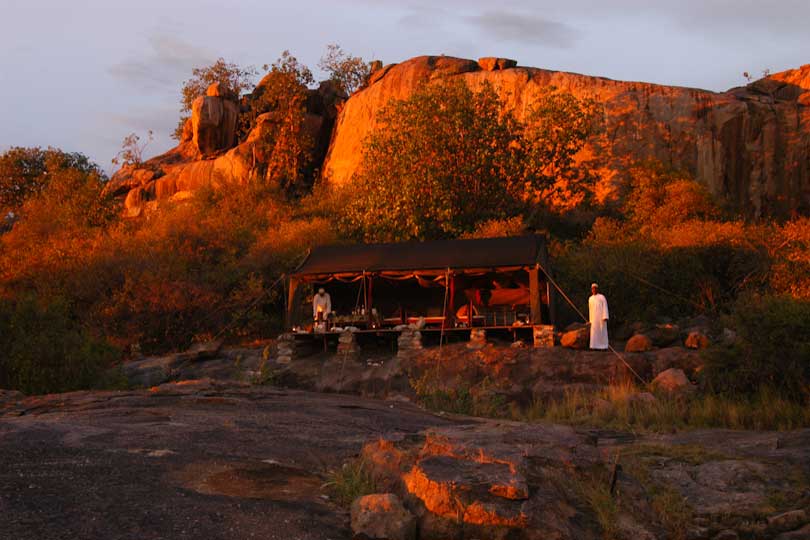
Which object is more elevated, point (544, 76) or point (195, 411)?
point (544, 76)

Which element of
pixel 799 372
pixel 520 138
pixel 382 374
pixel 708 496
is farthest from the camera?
pixel 520 138

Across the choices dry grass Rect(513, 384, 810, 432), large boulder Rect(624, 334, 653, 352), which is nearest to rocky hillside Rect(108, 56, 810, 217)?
large boulder Rect(624, 334, 653, 352)

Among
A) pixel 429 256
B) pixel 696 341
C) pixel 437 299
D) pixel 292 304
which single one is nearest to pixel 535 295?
pixel 429 256

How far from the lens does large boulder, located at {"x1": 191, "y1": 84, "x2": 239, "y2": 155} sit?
47.9 m

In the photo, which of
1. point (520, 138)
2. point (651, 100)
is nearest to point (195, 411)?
point (520, 138)

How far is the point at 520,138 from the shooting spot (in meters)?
34.4

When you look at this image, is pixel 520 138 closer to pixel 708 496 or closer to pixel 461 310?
pixel 461 310

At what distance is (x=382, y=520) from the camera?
6.68 metres

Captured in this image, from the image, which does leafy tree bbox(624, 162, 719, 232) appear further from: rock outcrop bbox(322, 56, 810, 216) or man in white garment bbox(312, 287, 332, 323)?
man in white garment bbox(312, 287, 332, 323)

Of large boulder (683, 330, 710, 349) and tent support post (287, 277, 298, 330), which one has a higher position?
tent support post (287, 277, 298, 330)

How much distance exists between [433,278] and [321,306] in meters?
3.41

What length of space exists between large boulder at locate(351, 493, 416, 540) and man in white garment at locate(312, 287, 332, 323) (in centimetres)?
1602

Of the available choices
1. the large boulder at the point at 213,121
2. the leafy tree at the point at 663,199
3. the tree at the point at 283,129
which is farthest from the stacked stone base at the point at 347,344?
the large boulder at the point at 213,121

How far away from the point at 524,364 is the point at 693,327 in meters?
5.93
